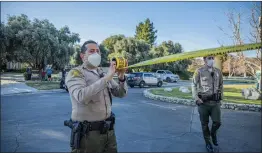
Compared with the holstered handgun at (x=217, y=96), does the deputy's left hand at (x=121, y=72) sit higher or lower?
higher

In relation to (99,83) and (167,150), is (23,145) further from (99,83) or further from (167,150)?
(99,83)

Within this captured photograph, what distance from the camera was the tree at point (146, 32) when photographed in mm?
57219

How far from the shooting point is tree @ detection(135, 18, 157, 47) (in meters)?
57.2

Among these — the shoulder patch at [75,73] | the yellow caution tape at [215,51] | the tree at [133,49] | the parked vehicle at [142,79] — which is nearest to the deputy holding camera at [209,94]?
the shoulder patch at [75,73]

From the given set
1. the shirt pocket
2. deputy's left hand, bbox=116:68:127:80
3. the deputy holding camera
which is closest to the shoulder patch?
deputy's left hand, bbox=116:68:127:80

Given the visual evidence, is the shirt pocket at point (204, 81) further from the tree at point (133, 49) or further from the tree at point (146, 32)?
the tree at point (146, 32)

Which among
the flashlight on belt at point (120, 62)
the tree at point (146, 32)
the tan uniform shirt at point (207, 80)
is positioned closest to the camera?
the flashlight on belt at point (120, 62)

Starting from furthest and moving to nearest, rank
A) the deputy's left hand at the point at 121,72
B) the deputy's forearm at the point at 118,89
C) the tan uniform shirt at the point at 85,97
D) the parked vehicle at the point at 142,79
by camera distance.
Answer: the parked vehicle at the point at 142,79 → the deputy's forearm at the point at 118,89 → the tan uniform shirt at the point at 85,97 → the deputy's left hand at the point at 121,72

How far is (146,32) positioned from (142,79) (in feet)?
118

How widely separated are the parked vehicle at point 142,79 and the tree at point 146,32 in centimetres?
3323

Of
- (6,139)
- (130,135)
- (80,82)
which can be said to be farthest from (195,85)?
(6,139)

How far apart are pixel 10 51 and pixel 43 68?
4.56 meters

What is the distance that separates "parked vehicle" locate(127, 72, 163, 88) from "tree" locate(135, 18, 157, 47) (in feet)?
109

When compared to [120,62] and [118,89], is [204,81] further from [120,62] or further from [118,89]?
[120,62]
